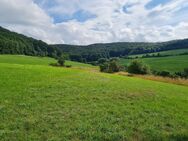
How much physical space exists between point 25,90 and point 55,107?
3.77m

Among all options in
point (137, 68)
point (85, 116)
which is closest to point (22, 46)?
point (137, 68)

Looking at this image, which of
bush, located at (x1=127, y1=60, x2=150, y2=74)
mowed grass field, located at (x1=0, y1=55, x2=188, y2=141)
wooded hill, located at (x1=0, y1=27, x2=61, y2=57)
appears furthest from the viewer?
wooded hill, located at (x1=0, y1=27, x2=61, y2=57)

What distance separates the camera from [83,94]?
1354cm

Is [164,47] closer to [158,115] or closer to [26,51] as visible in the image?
[26,51]

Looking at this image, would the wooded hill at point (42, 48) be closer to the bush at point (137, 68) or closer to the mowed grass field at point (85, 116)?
the bush at point (137, 68)

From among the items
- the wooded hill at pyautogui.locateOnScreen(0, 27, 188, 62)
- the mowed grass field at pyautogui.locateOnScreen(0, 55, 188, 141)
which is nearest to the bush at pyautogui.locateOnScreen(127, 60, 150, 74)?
the mowed grass field at pyautogui.locateOnScreen(0, 55, 188, 141)

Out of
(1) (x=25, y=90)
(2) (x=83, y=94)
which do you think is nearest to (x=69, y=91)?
(2) (x=83, y=94)

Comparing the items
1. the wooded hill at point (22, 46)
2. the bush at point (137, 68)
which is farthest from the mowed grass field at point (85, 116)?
the wooded hill at point (22, 46)

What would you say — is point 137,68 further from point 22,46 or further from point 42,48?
point 42,48

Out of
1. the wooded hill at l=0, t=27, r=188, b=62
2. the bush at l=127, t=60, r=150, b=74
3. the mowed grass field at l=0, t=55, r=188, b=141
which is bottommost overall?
the bush at l=127, t=60, r=150, b=74

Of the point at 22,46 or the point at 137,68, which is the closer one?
the point at 137,68

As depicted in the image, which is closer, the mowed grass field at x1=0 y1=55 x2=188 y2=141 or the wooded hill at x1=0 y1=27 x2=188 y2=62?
the mowed grass field at x1=0 y1=55 x2=188 y2=141

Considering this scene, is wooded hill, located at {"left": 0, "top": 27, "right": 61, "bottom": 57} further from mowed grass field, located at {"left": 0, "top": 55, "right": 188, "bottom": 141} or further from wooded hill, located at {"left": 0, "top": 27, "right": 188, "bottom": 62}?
mowed grass field, located at {"left": 0, "top": 55, "right": 188, "bottom": 141}

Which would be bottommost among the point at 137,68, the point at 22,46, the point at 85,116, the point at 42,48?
the point at 137,68
